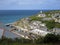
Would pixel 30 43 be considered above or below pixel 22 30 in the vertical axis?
above

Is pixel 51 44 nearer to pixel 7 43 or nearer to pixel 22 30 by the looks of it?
pixel 7 43

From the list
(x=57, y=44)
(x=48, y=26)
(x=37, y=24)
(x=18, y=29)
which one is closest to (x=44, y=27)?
(x=48, y=26)

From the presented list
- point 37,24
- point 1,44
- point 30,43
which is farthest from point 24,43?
point 37,24

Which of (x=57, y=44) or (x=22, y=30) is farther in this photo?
(x=22, y=30)

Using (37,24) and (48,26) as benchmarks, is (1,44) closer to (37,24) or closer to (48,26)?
(48,26)

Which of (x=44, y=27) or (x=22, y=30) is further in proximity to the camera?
(x=22, y=30)

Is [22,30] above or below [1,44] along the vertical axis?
below

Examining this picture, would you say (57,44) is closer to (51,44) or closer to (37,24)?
(51,44)

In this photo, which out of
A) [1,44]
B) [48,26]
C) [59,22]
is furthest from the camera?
[59,22]

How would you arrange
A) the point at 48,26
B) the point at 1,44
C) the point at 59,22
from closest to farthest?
1. the point at 1,44
2. the point at 48,26
3. the point at 59,22
